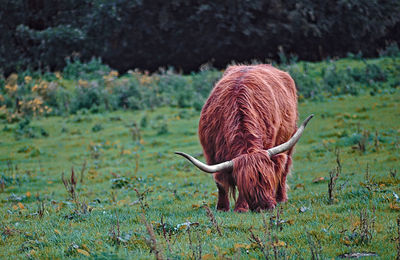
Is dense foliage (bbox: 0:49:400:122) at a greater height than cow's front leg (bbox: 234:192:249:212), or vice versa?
dense foliage (bbox: 0:49:400:122)

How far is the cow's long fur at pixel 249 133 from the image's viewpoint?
589cm

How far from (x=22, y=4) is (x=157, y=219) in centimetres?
2500

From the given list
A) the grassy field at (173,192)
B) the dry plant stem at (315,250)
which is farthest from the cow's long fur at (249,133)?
the dry plant stem at (315,250)

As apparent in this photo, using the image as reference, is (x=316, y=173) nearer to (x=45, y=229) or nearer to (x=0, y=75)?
(x=45, y=229)

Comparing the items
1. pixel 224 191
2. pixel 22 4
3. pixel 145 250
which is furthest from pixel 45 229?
pixel 22 4

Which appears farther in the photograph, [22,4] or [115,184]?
[22,4]

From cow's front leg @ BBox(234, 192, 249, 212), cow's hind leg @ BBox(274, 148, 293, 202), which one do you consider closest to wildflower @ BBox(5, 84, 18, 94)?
cow's hind leg @ BBox(274, 148, 293, 202)

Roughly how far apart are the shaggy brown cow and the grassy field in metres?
0.31

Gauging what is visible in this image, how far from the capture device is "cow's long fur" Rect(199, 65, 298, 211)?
589 cm

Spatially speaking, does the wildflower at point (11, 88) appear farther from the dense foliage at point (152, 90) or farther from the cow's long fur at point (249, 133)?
the cow's long fur at point (249, 133)

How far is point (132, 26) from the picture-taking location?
89.1ft

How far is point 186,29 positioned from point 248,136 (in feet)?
72.0

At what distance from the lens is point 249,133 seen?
6.22 meters

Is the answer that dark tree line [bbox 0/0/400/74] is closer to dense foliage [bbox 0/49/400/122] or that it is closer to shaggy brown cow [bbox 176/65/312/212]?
dense foliage [bbox 0/49/400/122]
